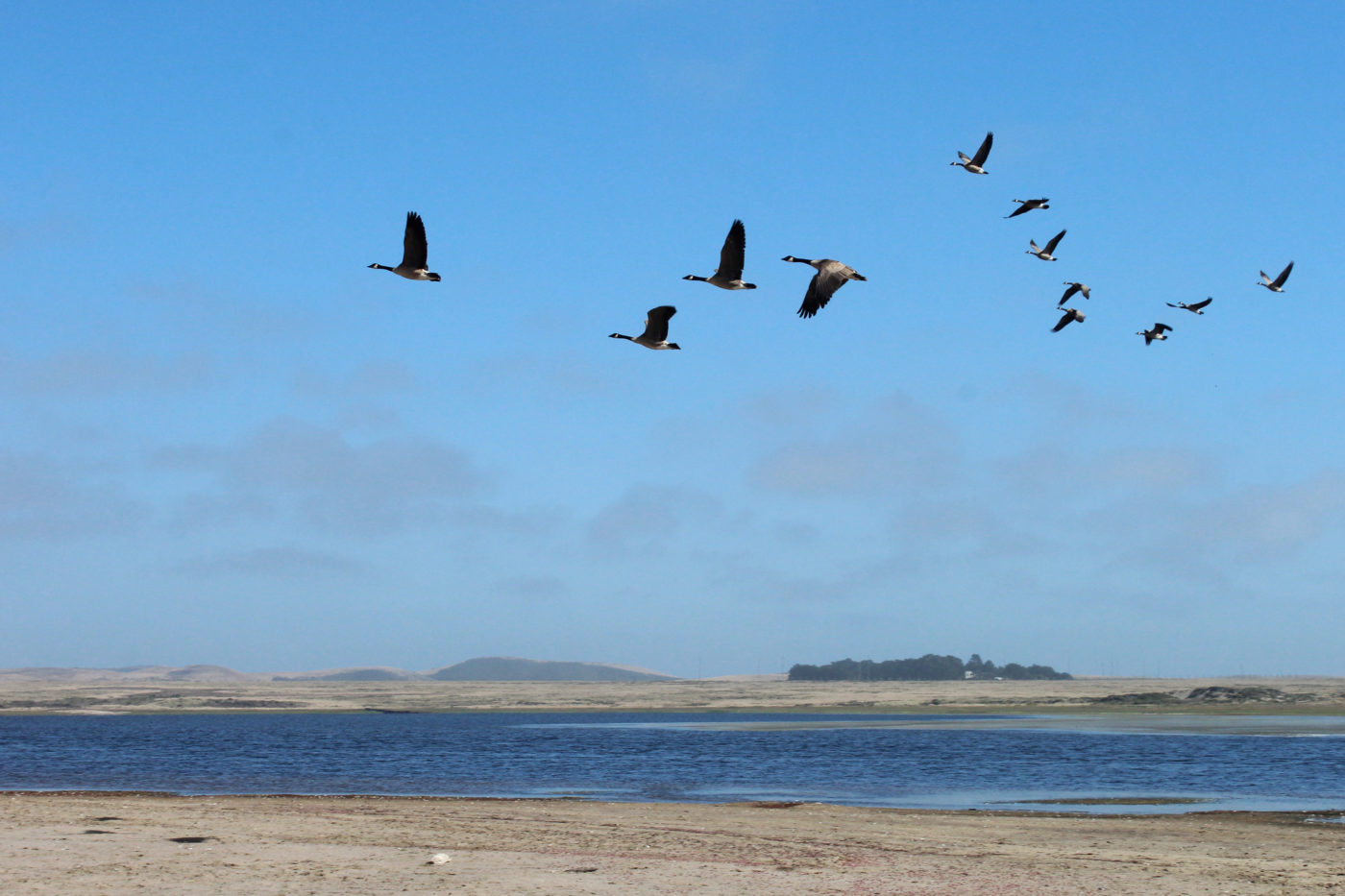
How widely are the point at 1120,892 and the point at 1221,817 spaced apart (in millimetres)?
13028

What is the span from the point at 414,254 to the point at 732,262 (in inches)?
254

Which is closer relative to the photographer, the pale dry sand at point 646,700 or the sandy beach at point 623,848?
the sandy beach at point 623,848

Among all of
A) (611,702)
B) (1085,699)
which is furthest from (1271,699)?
(611,702)

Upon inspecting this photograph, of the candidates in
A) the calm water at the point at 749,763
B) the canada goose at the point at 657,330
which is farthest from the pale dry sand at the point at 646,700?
the canada goose at the point at 657,330

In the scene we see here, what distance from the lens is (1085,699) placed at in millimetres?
138750

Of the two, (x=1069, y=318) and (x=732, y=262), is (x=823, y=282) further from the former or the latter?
(x=1069, y=318)

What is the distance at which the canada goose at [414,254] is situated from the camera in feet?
85.0

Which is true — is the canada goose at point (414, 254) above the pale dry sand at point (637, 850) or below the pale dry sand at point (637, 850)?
above

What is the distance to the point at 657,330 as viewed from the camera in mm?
27750

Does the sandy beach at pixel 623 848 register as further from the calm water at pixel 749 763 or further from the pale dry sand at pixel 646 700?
the pale dry sand at pixel 646 700

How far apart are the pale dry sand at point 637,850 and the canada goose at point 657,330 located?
33.5ft

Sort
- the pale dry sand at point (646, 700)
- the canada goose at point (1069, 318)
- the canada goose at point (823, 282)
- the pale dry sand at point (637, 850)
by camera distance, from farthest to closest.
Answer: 1. the pale dry sand at point (646, 700)
2. the canada goose at point (1069, 318)
3. the canada goose at point (823, 282)
4. the pale dry sand at point (637, 850)

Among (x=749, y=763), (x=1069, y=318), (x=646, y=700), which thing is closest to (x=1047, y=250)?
(x=1069, y=318)

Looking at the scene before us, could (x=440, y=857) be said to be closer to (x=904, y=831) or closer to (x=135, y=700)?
(x=904, y=831)
